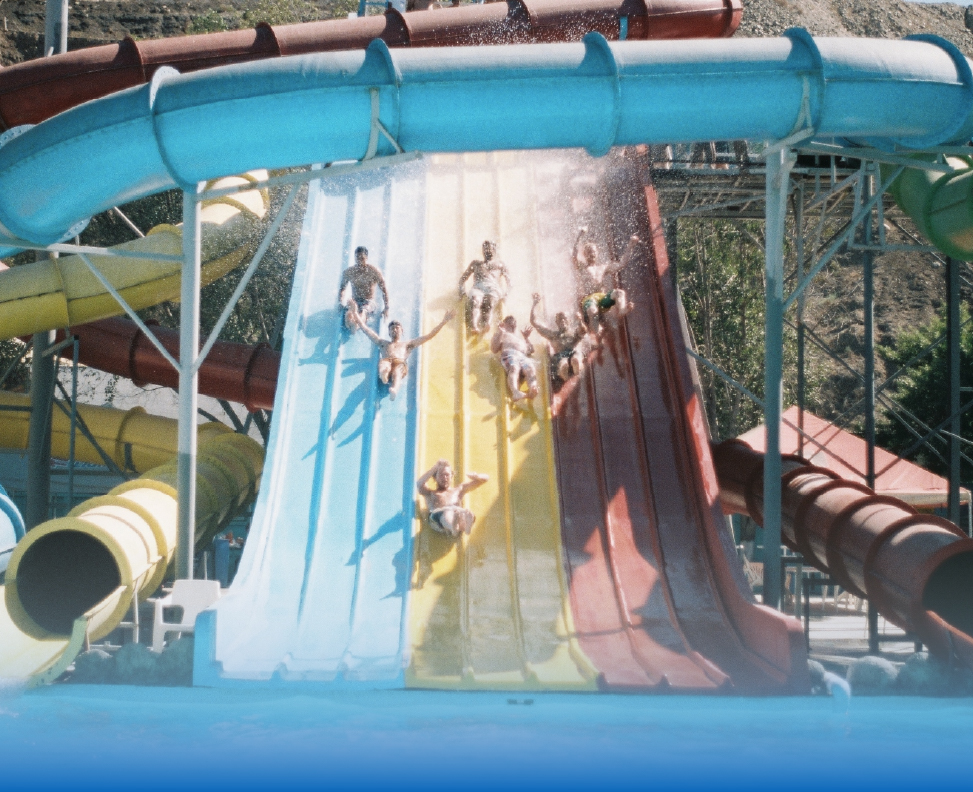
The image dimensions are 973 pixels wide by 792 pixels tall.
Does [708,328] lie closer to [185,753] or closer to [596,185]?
[596,185]

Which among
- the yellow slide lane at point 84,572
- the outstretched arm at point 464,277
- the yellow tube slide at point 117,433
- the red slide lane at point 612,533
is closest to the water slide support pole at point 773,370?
the red slide lane at point 612,533

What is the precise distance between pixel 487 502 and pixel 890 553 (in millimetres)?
2692

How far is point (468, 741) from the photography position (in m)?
4.93

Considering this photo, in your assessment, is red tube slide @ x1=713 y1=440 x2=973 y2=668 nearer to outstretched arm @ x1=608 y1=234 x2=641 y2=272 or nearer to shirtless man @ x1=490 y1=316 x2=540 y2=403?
shirtless man @ x1=490 y1=316 x2=540 y2=403

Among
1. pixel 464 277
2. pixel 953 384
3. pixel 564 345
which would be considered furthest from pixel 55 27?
pixel 953 384

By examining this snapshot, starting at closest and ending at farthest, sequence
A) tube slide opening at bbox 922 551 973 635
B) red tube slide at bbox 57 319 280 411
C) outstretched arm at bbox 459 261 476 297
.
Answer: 1. tube slide opening at bbox 922 551 973 635
2. outstretched arm at bbox 459 261 476 297
3. red tube slide at bbox 57 319 280 411

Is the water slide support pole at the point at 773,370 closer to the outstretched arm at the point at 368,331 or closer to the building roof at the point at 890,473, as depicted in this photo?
the outstretched arm at the point at 368,331

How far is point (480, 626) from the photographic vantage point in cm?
638

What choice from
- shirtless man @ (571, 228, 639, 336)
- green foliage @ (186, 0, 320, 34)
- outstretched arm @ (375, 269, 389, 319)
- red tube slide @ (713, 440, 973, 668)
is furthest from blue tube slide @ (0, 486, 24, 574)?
green foliage @ (186, 0, 320, 34)

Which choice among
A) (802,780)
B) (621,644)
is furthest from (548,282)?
(802,780)

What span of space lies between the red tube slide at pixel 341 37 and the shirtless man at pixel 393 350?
93.3 inches

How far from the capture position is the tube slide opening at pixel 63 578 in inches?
268

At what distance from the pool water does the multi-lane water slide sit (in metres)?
2.86

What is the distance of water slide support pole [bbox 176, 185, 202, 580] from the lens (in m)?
6.33
